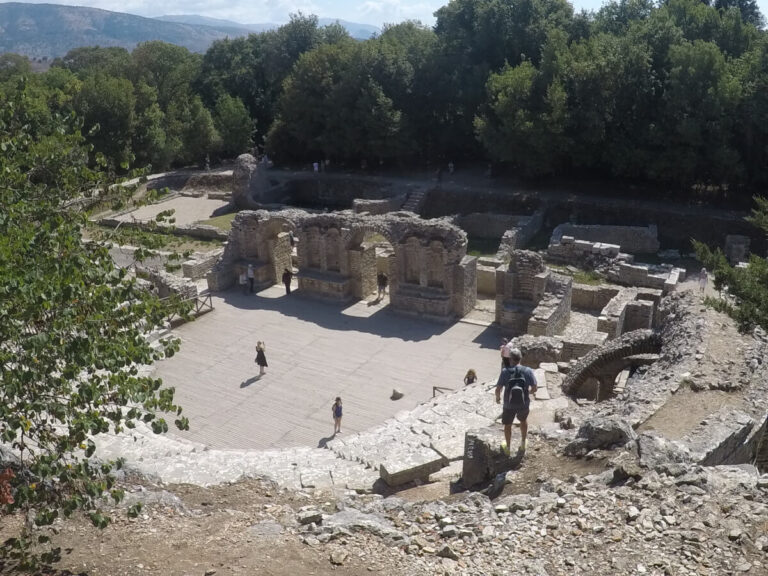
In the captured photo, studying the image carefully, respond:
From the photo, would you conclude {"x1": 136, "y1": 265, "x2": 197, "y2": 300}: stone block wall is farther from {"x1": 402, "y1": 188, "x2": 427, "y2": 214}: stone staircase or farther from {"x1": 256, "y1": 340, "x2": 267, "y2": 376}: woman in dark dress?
{"x1": 402, "y1": 188, "x2": 427, "y2": 214}: stone staircase

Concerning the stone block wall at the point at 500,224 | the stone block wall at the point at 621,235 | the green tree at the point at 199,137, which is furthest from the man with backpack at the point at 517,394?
the green tree at the point at 199,137

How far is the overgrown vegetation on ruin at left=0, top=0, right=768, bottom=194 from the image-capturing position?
30.7m

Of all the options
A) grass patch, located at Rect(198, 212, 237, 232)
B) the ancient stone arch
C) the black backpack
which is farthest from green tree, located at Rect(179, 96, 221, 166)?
the black backpack

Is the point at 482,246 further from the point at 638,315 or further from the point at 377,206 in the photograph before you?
the point at 638,315

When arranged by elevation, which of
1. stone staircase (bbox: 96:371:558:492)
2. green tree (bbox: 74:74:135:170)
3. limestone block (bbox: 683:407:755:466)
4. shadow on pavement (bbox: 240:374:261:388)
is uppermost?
green tree (bbox: 74:74:135:170)

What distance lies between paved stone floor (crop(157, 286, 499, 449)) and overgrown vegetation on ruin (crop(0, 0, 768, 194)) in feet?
27.7

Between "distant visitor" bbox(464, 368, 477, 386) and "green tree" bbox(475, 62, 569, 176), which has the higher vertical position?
"green tree" bbox(475, 62, 569, 176)

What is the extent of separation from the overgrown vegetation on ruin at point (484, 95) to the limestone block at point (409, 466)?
17130 millimetres

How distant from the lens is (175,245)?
Answer: 31.4m

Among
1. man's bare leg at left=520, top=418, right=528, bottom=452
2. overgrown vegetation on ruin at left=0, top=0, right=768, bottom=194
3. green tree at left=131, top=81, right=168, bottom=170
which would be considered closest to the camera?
man's bare leg at left=520, top=418, right=528, bottom=452

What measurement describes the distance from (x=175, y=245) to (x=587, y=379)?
835 inches

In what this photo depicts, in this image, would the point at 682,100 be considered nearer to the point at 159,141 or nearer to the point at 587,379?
the point at 587,379

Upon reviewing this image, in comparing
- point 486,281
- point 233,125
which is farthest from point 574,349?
point 233,125

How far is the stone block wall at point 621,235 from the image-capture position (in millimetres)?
28953
